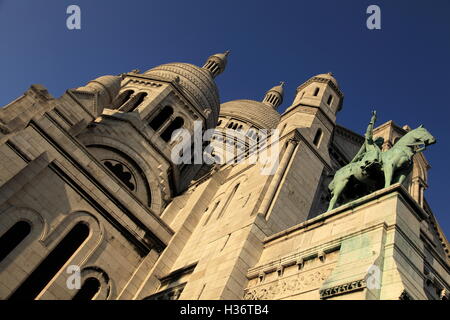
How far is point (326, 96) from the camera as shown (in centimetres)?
2259

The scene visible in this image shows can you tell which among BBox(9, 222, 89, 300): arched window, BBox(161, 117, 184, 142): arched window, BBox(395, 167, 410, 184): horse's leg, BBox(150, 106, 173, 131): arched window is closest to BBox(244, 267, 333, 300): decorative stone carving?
BBox(395, 167, 410, 184): horse's leg

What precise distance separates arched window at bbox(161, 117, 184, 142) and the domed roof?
2.02 meters

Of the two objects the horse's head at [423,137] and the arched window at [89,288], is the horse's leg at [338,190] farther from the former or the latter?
the arched window at [89,288]

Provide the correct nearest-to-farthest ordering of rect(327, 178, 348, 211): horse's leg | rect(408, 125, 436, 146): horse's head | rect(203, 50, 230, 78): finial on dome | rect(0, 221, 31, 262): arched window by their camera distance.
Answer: rect(408, 125, 436, 146): horse's head < rect(327, 178, 348, 211): horse's leg < rect(0, 221, 31, 262): arched window < rect(203, 50, 230, 78): finial on dome

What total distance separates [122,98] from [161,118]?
9.71 ft

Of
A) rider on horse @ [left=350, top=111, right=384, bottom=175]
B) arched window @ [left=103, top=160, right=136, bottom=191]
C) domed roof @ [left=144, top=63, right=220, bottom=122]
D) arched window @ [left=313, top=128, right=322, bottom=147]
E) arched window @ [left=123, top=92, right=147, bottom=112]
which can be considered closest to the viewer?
rider on horse @ [left=350, top=111, right=384, bottom=175]

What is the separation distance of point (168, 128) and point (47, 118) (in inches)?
360

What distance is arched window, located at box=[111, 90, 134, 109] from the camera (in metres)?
27.0

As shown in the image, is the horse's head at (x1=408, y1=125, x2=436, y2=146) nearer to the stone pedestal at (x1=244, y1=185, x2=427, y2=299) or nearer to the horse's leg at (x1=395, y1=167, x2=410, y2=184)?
the horse's leg at (x1=395, y1=167, x2=410, y2=184)

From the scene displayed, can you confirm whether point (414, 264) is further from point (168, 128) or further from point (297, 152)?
point (168, 128)

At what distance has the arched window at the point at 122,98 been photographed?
27.0 meters

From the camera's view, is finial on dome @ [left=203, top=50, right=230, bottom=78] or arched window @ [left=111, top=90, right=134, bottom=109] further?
finial on dome @ [left=203, top=50, right=230, bottom=78]
